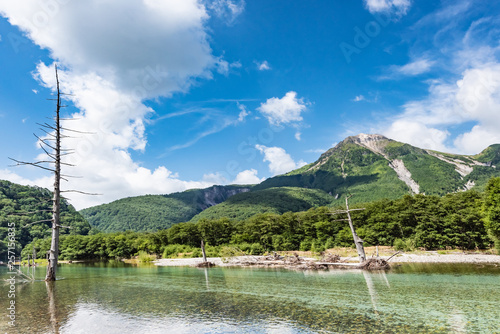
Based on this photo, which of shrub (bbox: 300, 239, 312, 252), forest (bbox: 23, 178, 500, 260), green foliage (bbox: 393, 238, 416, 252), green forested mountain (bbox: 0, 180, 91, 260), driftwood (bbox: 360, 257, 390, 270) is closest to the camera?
driftwood (bbox: 360, 257, 390, 270)

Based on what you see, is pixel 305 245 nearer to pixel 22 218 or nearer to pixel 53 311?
pixel 53 311

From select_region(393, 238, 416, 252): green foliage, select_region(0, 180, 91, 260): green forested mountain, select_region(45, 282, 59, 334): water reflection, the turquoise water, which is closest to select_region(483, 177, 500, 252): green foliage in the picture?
select_region(393, 238, 416, 252): green foliage

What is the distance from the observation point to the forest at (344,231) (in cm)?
4747

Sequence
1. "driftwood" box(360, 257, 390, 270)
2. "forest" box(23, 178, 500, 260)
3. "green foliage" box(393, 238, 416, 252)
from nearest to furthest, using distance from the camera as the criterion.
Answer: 1. "driftwood" box(360, 257, 390, 270)
2. "green foliage" box(393, 238, 416, 252)
3. "forest" box(23, 178, 500, 260)

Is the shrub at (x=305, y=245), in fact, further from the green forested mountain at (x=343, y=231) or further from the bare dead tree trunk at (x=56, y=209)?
the bare dead tree trunk at (x=56, y=209)

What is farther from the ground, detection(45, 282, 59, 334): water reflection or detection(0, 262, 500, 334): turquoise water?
detection(45, 282, 59, 334): water reflection

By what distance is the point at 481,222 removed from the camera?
153ft

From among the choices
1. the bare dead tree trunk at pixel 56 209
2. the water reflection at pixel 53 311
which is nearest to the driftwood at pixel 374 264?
the water reflection at pixel 53 311

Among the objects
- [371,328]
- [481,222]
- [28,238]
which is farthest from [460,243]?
[28,238]

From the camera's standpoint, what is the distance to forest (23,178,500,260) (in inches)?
1869

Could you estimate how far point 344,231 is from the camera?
6097 centimetres

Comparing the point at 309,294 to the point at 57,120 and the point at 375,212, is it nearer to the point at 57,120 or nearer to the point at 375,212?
the point at 57,120

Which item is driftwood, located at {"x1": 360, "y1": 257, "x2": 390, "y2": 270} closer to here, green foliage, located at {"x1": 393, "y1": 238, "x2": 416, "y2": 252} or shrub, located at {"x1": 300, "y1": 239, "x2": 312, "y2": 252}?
green foliage, located at {"x1": 393, "y1": 238, "x2": 416, "y2": 252}

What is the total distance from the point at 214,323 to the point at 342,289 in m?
9.61
